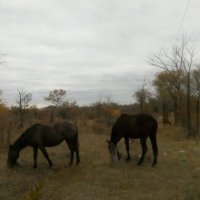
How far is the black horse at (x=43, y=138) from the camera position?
532 inches

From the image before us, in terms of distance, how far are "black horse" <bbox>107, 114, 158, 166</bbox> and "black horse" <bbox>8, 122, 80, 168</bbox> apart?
1.71 meters

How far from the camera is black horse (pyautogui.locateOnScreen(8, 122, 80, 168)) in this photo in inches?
532

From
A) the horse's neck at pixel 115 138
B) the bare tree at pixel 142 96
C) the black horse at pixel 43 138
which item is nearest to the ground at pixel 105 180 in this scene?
the black horse at pixel 43 138

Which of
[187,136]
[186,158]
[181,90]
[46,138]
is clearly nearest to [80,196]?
[46,138]

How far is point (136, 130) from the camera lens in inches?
562

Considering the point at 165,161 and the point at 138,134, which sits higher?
the point at 138,134

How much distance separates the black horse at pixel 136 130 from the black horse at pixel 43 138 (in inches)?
67.3

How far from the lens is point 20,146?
44.9 feet

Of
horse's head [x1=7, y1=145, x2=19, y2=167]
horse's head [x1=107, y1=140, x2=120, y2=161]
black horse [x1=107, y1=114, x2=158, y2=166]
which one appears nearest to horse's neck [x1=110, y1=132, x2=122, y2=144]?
black horse [x1=107, y1=114, x2=158, y2=166]

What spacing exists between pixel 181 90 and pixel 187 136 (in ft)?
32.8

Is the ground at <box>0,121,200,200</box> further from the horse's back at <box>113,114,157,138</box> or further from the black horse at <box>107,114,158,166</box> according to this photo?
the horse's back at <box>113,114,157,138</box>

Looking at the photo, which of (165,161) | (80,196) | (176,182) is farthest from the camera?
(165,161)

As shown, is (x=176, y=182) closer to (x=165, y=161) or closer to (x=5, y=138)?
(x=165, y=161)

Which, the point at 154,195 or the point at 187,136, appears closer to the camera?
the point at 154,195
